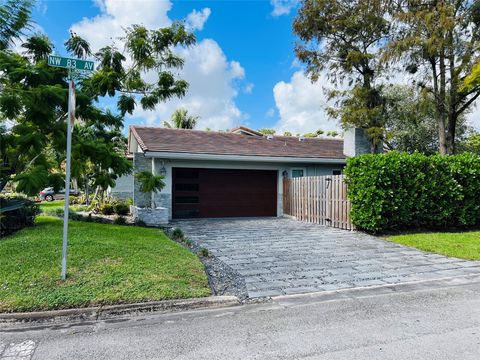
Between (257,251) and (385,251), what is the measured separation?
123 inches

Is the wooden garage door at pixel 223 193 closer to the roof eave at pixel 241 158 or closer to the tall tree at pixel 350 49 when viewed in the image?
the roof eave at pixel 241 158

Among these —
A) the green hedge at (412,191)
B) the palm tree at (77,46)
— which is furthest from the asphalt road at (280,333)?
the palm tree at (77,46)

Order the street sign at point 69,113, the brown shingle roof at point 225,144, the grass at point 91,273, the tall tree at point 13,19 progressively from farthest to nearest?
the brown shingle roof at point 225,144 < the tall tree at point 13,19 < the street sign at point 69,113 < the grass at point 91,273

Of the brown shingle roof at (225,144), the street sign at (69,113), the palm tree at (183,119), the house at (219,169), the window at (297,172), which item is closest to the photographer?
the street sign at (69,113)

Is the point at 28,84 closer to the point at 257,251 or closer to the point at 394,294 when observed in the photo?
the point at 257,251

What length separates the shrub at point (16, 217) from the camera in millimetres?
8477

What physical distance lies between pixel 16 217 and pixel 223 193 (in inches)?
333

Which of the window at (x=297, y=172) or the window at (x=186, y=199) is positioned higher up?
the window at (x=297, y=172)

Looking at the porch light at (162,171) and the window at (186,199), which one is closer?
the porch light at (162,171)

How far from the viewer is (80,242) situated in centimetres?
701

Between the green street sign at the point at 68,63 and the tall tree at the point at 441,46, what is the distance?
45.1 ft

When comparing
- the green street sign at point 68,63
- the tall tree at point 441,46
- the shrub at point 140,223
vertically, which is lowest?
the shrub at point 140,223

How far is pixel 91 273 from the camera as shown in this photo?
17.7 feet

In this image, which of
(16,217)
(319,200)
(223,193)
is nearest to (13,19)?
(16,217)
